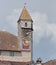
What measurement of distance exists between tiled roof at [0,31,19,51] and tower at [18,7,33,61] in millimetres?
1675

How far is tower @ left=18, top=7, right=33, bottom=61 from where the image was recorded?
12438 centimetres

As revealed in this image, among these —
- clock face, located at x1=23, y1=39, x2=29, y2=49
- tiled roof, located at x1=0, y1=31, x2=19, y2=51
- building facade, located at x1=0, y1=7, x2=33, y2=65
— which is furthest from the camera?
clock face, located at x1=23, y1=39, x2=29, y2=49

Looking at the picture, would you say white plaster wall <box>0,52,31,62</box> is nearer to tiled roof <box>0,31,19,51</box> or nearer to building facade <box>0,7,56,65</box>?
building facade <box>0,7,56,65</box>

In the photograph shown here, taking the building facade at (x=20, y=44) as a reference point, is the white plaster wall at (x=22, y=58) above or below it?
below

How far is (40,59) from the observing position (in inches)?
4665

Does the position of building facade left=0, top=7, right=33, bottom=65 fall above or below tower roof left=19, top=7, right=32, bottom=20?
below

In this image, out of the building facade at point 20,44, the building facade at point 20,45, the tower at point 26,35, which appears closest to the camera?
the building facade at point 20,45

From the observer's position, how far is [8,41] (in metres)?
126

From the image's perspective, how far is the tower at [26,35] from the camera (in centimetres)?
12438

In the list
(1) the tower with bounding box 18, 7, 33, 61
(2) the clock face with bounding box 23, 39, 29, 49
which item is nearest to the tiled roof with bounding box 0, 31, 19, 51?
(1) the tower with bounding box 18, 7, 33, 61

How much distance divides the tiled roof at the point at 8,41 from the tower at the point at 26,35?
1675 millimetres

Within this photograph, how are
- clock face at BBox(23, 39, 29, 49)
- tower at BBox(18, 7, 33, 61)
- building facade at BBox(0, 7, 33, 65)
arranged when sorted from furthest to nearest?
clock face at BBox(23, 39, 29, 49) < tower at BBox(18, 7, 33, 61) < building facade at BBox(0, 7, 33, 65)

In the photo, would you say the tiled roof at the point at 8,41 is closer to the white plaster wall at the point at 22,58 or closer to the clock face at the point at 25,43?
the clock face at the point at 25,43

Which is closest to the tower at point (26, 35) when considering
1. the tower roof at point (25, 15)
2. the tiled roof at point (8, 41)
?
the tower roof at point (25, 15)
